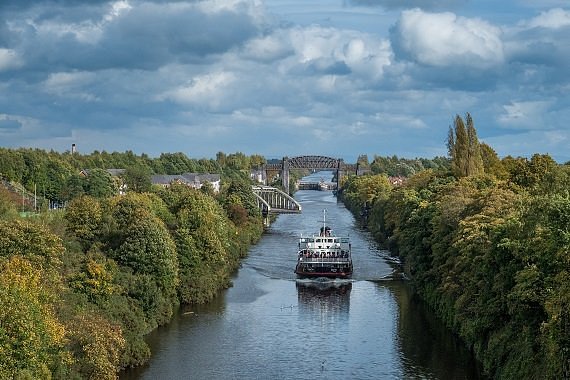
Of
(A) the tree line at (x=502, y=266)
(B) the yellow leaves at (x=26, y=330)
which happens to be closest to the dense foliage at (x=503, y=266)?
(A) the tree line at (x=502, y=266)

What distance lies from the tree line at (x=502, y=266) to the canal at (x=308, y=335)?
7.20ft

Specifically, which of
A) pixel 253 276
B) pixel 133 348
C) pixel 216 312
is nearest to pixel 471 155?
pixel 253 276

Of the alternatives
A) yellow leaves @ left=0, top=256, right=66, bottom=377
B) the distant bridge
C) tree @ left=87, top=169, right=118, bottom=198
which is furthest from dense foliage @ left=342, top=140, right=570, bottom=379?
the distant bridge

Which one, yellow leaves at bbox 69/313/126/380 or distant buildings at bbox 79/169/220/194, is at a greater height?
distant buildings at bbox 79/169/220/194

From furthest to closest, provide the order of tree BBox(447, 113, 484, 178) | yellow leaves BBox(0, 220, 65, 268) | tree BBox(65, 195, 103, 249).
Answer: tree BBox(447, 113, 484, 178), tree BBox(65, 195, 103, 249), yellow leaves BBox(0, 220, 65, 268)

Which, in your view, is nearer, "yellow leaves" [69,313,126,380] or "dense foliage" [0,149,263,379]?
"dense foliage" [0,149,263,379]

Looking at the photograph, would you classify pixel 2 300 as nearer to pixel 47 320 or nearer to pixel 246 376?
pixel 47 320

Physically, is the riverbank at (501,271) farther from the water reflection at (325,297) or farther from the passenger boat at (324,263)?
the passenger boat at (324,263)

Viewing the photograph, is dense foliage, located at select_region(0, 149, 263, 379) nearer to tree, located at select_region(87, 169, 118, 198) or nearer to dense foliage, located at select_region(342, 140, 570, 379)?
dense foliage, located at select_region(342, 140, 570, 379)

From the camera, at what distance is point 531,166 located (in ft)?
242

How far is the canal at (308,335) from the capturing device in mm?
44250

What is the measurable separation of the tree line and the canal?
7.20ft

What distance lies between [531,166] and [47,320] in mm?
52554

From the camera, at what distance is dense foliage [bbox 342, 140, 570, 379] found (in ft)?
111
